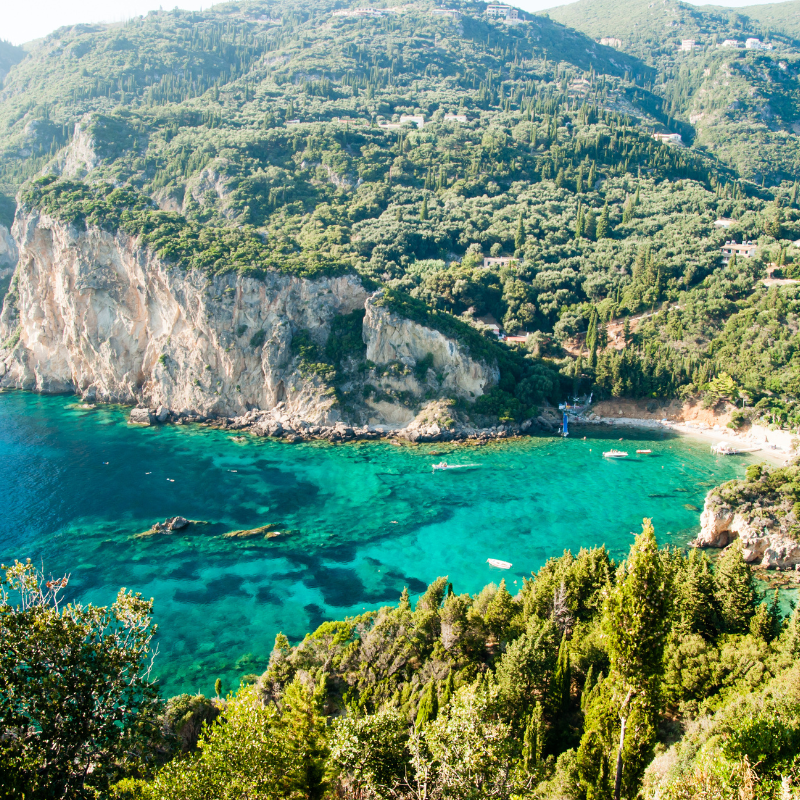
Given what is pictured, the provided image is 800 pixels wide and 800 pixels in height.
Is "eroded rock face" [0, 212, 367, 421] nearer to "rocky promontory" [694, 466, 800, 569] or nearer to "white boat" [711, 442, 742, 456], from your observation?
"rocky promontory" [694, 466, 800, 569]

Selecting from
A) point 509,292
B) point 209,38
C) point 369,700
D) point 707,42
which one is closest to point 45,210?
point 509,292

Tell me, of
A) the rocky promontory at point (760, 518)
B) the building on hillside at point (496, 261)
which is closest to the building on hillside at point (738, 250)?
the building on hillside at point (496, 261)

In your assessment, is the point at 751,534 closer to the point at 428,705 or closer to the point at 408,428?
the point at 428,705

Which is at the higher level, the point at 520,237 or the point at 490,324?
the point at 520,237

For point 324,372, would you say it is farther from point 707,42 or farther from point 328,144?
point 707,42

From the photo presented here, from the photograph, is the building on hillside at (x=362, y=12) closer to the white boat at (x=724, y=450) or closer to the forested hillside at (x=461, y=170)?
the forested hillside at (x=461, y=170)

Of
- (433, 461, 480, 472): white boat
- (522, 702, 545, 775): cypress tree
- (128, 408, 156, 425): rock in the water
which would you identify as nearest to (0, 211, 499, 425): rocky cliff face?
(128, 408, 156, 425): rock in the water

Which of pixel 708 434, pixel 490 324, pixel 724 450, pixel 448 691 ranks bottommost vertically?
pixel 724 450

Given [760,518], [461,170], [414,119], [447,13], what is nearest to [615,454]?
[760,518]
